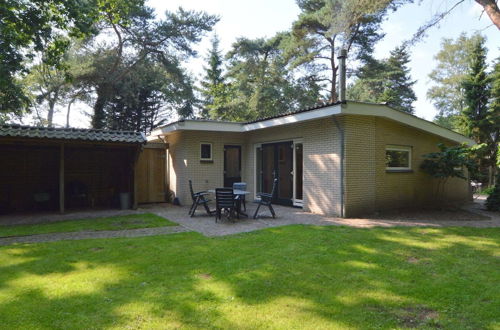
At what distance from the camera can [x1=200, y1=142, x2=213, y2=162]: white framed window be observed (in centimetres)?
1116

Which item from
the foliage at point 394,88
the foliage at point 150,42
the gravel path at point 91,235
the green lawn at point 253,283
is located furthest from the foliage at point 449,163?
the foliage at point 394,88

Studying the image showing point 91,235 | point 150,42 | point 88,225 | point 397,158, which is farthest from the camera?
point 150,42

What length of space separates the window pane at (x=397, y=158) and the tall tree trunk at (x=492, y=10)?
13.0 feet

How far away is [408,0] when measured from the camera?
497 inches

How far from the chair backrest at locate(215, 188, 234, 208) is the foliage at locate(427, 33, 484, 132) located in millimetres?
26441

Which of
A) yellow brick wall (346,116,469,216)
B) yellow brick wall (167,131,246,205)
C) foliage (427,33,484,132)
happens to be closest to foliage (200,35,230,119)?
yellow brick wall (167,131,246,205)

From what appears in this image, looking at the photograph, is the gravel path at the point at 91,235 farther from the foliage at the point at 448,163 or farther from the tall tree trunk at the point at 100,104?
the tall tree trunk at the point at 100,104

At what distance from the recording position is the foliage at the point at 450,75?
88.0 feet

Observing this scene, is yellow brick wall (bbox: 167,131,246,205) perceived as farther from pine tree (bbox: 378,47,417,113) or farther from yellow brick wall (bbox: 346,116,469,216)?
pine tree (bbox: 378,47,417,113)

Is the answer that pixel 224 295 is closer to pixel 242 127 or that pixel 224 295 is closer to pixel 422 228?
pixel 422 228

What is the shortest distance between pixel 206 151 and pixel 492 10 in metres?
9.22

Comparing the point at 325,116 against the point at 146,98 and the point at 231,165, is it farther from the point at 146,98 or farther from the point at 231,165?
the point at 146,98

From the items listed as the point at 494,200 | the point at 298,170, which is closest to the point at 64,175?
the point at 298,170

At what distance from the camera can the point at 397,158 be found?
31.3ft
